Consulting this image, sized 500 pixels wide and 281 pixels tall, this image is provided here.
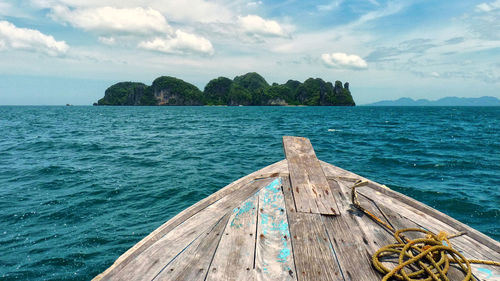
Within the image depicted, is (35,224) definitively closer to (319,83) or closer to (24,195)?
(24,195)

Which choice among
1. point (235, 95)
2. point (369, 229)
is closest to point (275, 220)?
point (369, 229)

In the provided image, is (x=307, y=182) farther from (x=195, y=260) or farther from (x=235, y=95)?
(x=235, y=95)

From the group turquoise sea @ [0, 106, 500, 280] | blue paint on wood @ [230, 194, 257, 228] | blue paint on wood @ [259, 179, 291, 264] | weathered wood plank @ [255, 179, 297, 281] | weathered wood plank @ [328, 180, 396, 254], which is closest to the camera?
weathered wood plank @ [255, 179, 297, 281]

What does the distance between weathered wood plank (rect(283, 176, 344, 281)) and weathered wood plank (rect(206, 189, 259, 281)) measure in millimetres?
387

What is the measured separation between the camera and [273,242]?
2.35 m

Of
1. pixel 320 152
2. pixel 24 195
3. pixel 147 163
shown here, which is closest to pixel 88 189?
pixel 24 195

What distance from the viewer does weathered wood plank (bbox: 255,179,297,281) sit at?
1969 mm

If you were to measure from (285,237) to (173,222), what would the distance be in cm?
121

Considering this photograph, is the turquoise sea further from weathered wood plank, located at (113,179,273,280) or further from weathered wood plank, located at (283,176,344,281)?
weathered wood plank, located at (283,176,344,281)

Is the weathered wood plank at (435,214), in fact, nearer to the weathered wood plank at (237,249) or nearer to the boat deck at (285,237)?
the boat deck at (285,237)

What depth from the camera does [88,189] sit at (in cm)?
765

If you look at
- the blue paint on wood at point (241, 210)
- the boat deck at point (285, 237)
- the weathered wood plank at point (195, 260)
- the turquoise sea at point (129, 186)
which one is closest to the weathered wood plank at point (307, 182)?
the boat deck at point (285, 237)

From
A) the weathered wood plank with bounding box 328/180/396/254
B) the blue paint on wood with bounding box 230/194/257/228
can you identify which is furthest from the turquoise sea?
the weathered wood plank with bounding box 328/180/396/254

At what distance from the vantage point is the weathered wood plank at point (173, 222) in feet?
6.72
